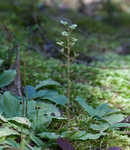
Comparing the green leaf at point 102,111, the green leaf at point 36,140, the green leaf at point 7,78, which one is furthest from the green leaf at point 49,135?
the green leaf at point 7,78

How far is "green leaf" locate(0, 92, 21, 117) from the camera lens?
174 centimetres

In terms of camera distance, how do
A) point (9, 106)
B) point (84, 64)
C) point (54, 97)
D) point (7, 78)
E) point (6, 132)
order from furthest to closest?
point (84, 64) → point (7, 78) → point (54, 97) → point (9, 106) → point (6, 132)

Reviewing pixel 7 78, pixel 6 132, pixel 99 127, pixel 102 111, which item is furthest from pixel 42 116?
pixel 7 78

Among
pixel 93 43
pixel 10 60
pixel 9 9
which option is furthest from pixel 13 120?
pixel 9 9

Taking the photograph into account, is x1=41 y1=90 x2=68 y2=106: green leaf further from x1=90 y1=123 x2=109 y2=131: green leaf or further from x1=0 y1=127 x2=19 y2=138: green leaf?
x1=0 y1=127 x2=19 y2=138: green leaf

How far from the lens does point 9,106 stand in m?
1.78

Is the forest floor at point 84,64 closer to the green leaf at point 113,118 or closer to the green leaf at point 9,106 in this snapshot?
the green leaf at point 113,118

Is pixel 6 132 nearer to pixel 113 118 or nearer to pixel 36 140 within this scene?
pixel 36 140

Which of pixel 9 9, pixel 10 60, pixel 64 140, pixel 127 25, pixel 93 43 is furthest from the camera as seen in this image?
pixel 127 25

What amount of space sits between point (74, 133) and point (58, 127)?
20cm

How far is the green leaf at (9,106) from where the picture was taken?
1.74 meters

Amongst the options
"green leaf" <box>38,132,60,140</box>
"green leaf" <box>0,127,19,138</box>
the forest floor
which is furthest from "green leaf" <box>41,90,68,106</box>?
"green leaf" <box>0,127,19,138</box>

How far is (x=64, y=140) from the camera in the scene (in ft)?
4.69

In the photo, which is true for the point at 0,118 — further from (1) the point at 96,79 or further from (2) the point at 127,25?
(2) the point at 127,25
